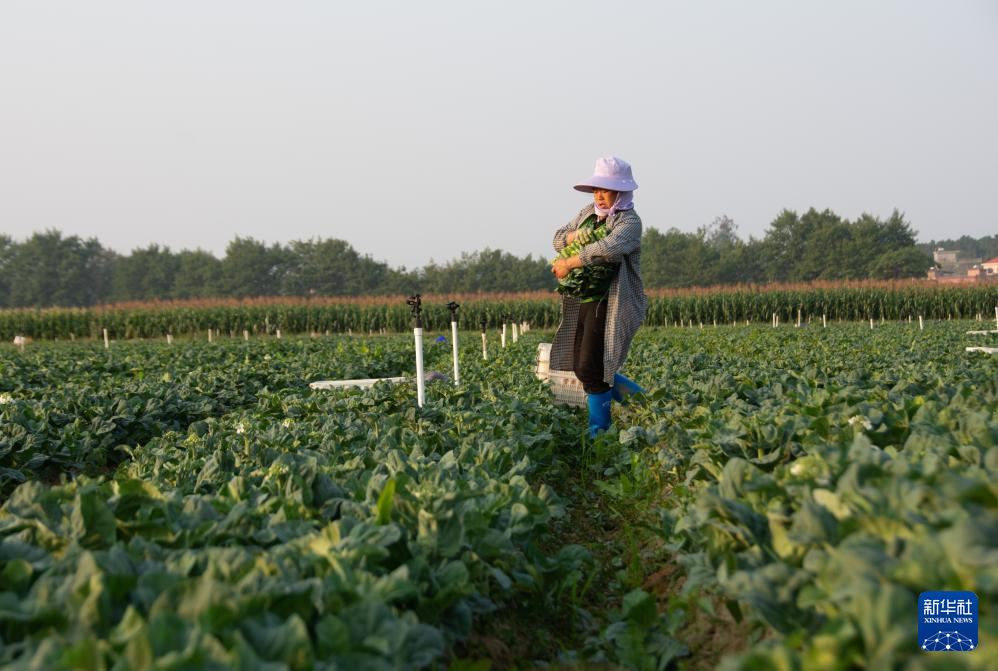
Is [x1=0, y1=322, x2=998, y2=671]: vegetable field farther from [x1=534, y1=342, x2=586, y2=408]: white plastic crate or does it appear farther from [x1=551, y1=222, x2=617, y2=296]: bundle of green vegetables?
[x1=534, y1=342, x2=586, y2=408]: white plastic crate

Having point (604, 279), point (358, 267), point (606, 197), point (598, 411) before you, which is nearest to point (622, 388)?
point (598, 411)

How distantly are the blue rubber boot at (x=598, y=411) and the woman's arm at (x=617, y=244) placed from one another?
109cm

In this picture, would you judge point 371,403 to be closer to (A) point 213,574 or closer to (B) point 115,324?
(A) point 213,574

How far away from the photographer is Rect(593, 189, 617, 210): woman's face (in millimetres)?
6246

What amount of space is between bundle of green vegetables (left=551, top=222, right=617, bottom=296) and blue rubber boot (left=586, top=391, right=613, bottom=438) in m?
0.83

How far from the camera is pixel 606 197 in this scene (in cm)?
625

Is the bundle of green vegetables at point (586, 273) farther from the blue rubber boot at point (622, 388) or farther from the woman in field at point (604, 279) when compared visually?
the blue rubber boot at point (622, 388)

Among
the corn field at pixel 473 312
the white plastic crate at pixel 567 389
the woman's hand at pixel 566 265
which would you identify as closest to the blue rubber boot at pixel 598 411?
the woman's hand at pixel 566 265

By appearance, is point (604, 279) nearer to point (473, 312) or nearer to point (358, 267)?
point (473, 312)

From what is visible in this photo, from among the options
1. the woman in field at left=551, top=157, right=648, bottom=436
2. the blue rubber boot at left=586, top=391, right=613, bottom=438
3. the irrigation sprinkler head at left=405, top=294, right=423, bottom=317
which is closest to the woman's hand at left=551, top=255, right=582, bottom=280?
the woman in field at left=551, top=157, right=648, bottom=436

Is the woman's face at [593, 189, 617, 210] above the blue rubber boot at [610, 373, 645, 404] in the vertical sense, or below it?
above

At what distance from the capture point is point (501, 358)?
1230 centimetres

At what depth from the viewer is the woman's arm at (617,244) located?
598 cm

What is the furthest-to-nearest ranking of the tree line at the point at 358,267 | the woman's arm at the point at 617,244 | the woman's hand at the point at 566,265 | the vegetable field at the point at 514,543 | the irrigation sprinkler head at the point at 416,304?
1. the tree line at the point at 358,267
2. the irrigation sprinkler head at the point at 416,304
3. the woman's hand at the point at 566,265
4. the woman's arm at the point at 617,244
5. the vegetable field at the point at 514,543
